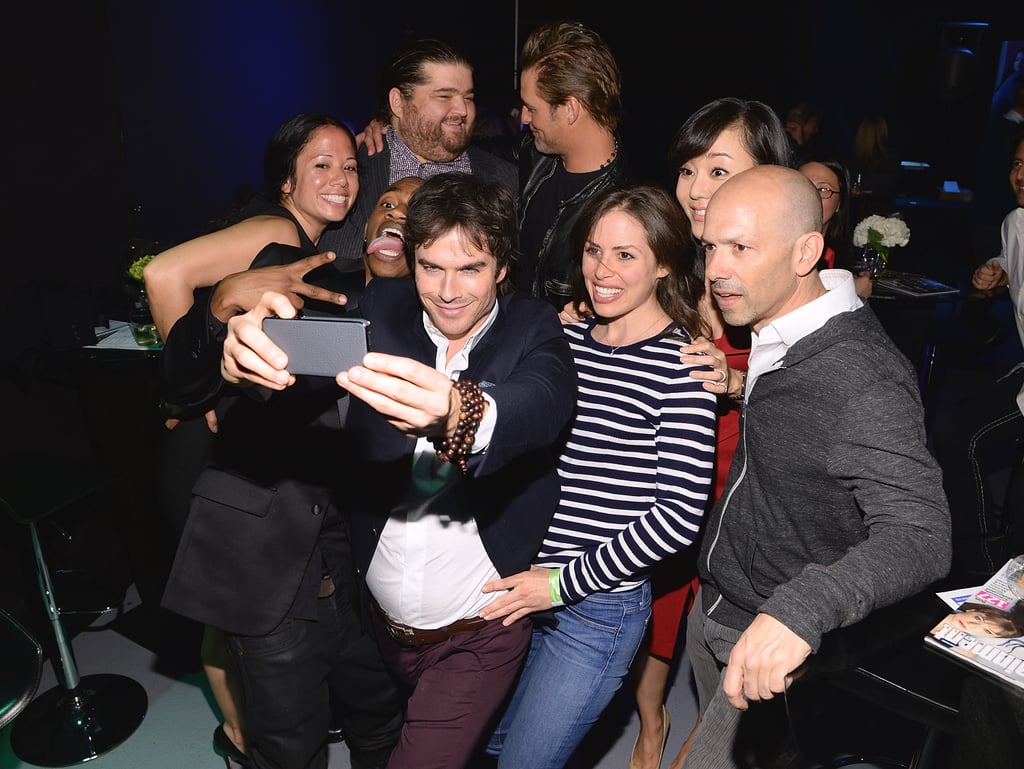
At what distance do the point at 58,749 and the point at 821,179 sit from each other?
3867 mm

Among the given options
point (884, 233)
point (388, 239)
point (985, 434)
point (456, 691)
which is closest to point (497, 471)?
point (456, 691)

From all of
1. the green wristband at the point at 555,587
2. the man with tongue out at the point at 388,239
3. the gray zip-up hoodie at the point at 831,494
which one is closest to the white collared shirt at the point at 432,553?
the green wristband at the point at 555,587

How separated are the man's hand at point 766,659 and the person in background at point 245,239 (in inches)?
60.4

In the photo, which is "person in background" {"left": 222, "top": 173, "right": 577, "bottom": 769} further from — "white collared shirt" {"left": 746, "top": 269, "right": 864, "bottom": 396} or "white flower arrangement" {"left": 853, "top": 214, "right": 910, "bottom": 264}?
"white flower arrangement" {"left": 853, "top": 214, "right": 910, "bottom": 264}

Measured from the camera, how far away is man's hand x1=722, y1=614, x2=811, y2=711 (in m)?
1.19

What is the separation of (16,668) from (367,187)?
2.25 meters

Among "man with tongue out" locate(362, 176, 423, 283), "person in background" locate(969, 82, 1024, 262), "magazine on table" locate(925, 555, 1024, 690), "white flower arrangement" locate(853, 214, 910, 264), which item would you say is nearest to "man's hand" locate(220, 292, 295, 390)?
"man with tongue out" locate(362, 176, 423, 283)

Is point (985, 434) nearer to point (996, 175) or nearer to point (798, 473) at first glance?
point (798, 473)

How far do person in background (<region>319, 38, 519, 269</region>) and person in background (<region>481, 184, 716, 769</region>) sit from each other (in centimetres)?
143

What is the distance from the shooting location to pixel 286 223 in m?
2.32

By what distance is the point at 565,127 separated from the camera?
2.95 metres

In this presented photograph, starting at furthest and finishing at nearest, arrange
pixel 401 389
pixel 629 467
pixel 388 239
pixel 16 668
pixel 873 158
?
pixel 873 158 < pixel 388 239 < pixel 629 467 < pixel 16 668 < pixel 401 389

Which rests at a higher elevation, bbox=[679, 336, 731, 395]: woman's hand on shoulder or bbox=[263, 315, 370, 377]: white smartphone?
bbox=[263, 315, 370, 377]: white smartphone

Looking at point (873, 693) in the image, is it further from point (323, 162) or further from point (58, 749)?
point (58, 749)
